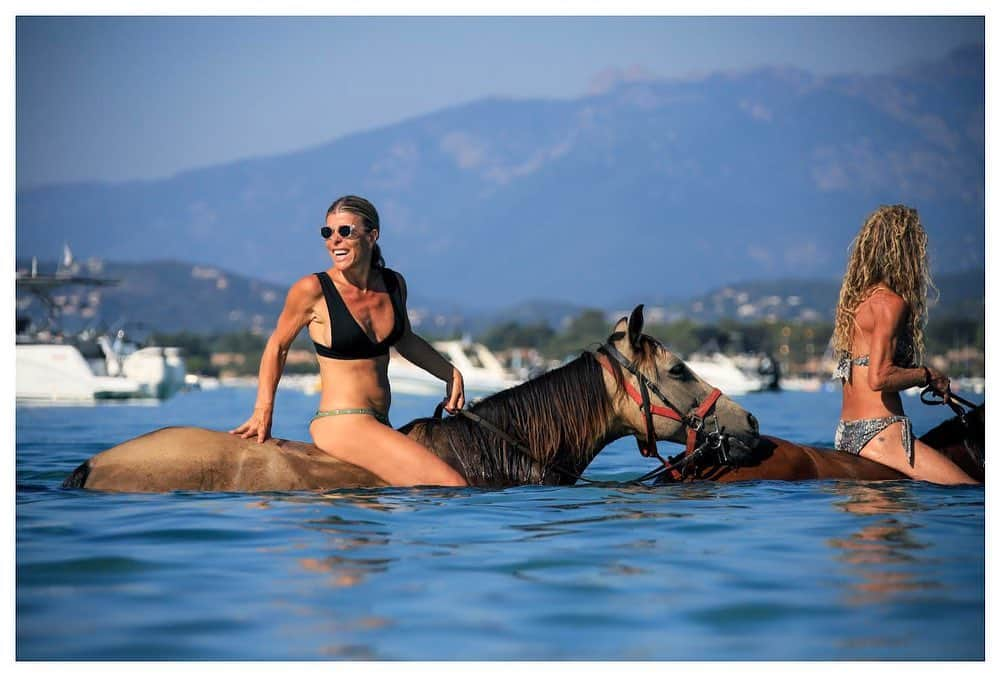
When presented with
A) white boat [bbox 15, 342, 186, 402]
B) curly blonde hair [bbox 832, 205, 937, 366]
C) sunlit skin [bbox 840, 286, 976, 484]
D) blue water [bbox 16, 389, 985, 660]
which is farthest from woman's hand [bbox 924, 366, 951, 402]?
white boat [bbox 15, 342, 186, 402]

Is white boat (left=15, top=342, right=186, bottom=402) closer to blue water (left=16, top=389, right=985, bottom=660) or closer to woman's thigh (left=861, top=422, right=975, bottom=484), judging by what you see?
blue water (left=16, top=389, right=985, bottom=660)

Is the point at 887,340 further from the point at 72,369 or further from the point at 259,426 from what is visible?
the point at 72,369

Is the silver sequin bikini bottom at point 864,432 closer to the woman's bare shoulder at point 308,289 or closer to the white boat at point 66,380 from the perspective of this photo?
the woman's bare shoulder at point 308,289

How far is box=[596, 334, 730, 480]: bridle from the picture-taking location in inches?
373

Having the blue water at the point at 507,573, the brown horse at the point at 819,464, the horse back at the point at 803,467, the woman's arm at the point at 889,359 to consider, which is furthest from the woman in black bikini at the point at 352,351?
the woman's arm at the point at 889,359

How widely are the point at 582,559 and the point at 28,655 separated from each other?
289 cm

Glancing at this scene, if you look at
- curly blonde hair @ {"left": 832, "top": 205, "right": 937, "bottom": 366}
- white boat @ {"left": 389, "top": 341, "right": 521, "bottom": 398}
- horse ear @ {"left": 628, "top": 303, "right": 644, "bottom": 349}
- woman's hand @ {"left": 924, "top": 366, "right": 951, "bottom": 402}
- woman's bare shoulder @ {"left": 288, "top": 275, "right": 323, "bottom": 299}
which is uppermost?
white boat @ {"left": 389, "top": 341, "right": 521, "bottom": 398}

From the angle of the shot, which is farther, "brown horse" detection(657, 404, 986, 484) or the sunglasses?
"brown horse" detection(657, 404, 986, 484)

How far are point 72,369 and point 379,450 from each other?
4275 cm

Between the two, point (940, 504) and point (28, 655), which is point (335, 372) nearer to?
point (28, 655)

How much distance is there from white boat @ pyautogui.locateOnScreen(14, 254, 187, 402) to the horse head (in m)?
40.1

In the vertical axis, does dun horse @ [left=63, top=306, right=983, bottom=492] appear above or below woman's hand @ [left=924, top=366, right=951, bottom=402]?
below

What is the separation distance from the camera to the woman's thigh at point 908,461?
9.86 meters
